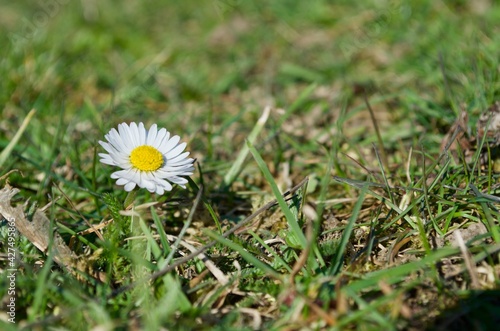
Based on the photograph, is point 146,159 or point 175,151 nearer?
point 146,159

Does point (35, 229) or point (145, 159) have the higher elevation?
point (145, 159)

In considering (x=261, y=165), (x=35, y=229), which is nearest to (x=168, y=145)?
(x=261, y=165)

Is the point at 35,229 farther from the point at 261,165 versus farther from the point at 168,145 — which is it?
the point at 261,165

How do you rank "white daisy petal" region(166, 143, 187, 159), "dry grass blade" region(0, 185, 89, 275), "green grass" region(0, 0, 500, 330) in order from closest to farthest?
"green grass" region(0, 0, 500, 330) < "dry grass blade" region(0, 185, 89, 275) < "white daisy petal" region(166, 143, 187, 159)

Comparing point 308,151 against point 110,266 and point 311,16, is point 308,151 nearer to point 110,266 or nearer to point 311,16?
point 110,266

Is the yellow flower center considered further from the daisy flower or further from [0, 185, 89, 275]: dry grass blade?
[0, 185, 89, 275]: dry grass blade

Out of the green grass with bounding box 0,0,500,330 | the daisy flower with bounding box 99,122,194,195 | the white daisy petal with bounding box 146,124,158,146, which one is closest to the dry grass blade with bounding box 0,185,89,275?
the green grass with bounding box 0,0,500,330
